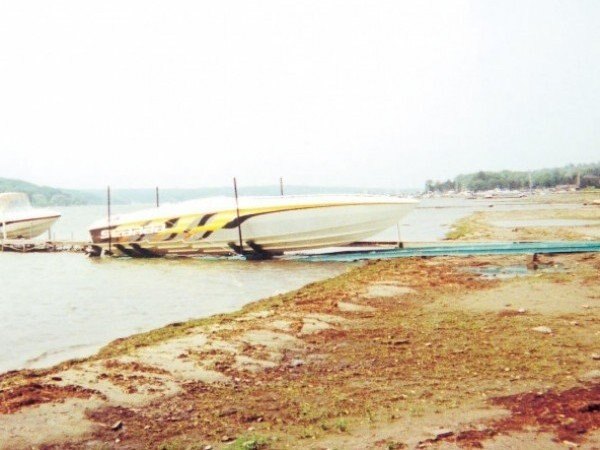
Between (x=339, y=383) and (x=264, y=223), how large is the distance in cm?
2045

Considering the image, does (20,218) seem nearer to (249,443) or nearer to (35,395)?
(35,395)

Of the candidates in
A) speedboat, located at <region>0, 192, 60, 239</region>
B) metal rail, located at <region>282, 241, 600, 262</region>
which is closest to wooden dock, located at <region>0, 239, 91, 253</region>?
speedboat, located at <region>0, 192, 60, 239</region>

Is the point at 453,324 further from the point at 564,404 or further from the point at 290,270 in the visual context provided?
the point at 290,270

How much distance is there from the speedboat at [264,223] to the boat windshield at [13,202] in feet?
71.8

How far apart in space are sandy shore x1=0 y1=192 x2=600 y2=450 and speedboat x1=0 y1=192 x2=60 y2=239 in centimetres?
4000

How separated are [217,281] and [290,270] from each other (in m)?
3.54

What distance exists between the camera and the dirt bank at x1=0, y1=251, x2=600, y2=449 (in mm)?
5703

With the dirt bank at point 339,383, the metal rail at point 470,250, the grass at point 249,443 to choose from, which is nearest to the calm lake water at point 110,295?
the metal rail at point 470,250

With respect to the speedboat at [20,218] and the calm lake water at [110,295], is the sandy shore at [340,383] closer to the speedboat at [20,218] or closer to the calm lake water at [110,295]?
the calm lake water at [110,295]

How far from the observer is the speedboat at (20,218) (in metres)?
46.6

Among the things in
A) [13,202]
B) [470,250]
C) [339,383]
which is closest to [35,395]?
[339,383]

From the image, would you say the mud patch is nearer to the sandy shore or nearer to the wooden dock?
the sandy shore

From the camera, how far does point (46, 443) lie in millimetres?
5820

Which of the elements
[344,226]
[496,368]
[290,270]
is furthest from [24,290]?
[496,368]
